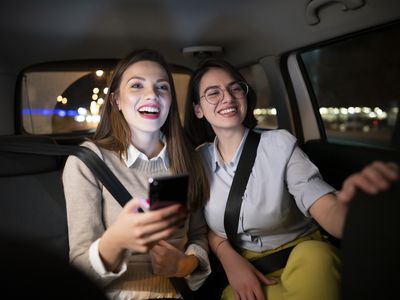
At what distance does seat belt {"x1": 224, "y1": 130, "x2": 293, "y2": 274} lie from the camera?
3.70ft

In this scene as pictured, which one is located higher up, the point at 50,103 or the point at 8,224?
the point at 50,103

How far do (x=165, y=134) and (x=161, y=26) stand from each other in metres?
0.63

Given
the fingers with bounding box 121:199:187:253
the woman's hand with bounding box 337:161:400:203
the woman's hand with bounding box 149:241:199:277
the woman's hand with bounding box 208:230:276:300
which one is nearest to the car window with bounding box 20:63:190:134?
the woman's hand with bounding box 208:230:276:300

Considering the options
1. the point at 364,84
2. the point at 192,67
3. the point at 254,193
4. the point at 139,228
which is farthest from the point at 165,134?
the point at 192,67

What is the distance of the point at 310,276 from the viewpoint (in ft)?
2.93

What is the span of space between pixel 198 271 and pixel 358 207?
63 centimetres

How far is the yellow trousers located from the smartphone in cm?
36

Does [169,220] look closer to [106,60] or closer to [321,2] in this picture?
[321,2]

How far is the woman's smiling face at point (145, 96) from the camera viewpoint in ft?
3.00

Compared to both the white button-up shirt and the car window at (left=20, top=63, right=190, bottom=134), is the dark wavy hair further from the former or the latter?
the car window at (left=20, top=63, right=190, bottom=134)

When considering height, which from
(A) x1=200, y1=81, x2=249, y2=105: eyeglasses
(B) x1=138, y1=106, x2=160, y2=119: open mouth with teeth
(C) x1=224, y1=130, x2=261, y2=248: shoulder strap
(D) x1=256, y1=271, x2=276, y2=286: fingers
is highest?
(A) x1=200, y1=81, x2=249, y2=105: eyeglasses

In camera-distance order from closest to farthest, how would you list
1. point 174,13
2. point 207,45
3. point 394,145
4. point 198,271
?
point 394,145
point 198,271
point 174,13
point 207,45

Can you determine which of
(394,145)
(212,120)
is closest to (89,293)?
(394,145)

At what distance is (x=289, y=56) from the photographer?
1.95 metres
